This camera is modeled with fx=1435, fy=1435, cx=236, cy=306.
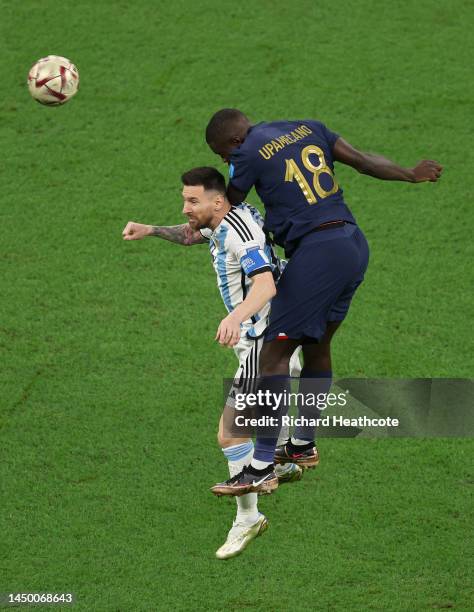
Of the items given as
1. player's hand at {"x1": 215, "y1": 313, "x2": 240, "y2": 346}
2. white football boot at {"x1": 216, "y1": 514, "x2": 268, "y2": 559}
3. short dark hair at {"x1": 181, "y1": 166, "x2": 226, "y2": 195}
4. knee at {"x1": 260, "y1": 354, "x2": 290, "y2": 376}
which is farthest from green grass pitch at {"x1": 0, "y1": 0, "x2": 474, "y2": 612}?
short dark hair at {"x1": 181, "y1": 166, "x2": 226, "y2": 195}

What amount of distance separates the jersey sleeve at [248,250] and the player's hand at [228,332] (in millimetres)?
Result: 644

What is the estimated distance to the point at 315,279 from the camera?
899 centimetres

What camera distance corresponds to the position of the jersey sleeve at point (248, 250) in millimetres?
8898

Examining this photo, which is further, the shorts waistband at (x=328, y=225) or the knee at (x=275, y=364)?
the knee at (x=275, y=364)

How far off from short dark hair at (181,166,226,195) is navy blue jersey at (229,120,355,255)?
10 cm

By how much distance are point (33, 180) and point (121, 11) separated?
301 cm

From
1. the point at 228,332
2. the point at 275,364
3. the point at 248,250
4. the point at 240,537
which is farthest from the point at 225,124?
the point at 240,537

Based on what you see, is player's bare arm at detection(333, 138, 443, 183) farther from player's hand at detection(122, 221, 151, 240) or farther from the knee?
player's hand at detection(122, 221, 151, 240)

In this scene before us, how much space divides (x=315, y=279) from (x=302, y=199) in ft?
1.66

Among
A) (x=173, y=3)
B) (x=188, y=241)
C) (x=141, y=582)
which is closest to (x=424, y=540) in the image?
(x=141, y=582)

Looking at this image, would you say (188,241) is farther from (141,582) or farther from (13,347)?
(13,347)

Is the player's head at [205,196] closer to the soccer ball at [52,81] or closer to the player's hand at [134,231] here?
→ the player's hand at [134,231]

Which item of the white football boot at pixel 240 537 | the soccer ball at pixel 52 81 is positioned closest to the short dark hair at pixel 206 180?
the white football boot at pixel 240 537

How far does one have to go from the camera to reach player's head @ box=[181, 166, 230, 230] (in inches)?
357
